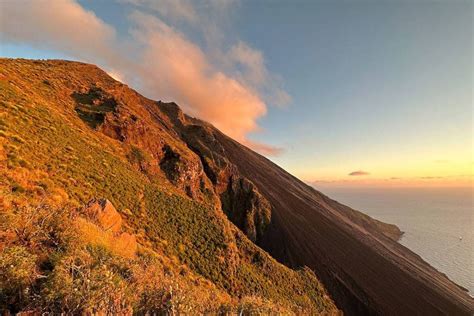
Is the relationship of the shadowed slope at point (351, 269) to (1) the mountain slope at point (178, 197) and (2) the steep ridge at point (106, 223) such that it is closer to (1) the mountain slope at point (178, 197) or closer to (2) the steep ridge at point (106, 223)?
(1) the mountain slope at point (178, 197)

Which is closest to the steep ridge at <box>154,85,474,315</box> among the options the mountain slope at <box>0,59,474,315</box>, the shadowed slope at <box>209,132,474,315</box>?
the shadowed slope at <box>209,132,474,315</box>

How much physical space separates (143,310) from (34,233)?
10.6ft

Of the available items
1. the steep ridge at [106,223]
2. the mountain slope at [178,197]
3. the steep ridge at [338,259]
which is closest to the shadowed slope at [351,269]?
Result: the steep ridge at [338,259]

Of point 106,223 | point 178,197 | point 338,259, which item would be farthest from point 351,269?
point 106,223

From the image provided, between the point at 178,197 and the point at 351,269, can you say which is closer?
the point at 178,197

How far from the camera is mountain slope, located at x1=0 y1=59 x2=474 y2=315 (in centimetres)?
1623

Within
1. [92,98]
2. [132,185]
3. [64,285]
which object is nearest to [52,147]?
[132,185]

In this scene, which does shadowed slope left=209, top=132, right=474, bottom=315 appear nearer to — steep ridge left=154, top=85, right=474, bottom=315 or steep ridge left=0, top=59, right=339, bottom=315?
steep ridge left=154, top=85, right=474, bottom=315

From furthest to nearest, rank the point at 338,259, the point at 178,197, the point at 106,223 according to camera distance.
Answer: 1. the point at 338,259
2. the point at 178,197
3. the point at 106,223

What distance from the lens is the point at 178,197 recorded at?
2683cm

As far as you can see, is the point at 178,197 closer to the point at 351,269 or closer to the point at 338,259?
the point at 338,259

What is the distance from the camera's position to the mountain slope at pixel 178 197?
16.2 meters

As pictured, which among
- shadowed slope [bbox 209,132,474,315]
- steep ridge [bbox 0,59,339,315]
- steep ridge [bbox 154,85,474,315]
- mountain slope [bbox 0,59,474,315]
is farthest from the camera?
steep ridge [bbox 154,85,474,315]

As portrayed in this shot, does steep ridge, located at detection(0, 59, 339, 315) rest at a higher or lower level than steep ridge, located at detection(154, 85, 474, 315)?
higher
